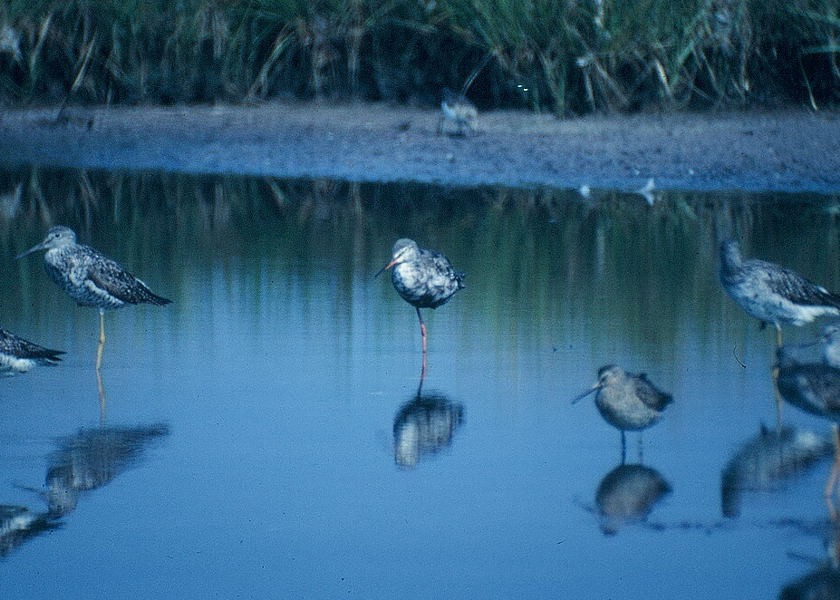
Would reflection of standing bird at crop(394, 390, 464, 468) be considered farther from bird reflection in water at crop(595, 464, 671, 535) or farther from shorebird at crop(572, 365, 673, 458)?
bird reflection in water at crop(595, 464, 671, 535)

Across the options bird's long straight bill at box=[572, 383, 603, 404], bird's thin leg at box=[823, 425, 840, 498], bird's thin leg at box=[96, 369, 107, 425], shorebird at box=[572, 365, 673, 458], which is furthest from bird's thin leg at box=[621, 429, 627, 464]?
bird's thin leg at box=[96, 369, 107, 425]

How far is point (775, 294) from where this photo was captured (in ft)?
29.8

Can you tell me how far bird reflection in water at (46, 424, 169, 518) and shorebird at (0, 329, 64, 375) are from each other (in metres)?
0.70

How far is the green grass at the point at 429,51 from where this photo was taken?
59.7 ft

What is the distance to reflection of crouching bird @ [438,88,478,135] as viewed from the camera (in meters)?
17.6

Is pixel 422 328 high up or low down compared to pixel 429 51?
down

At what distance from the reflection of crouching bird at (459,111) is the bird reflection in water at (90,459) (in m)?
10.5

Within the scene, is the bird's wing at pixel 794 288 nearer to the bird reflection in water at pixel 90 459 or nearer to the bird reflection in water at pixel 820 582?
the bird reflection in water at pixel 820 582

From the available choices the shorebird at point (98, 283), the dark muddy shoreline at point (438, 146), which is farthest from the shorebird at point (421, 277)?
the dark muddy shoreline at point (438, 146)

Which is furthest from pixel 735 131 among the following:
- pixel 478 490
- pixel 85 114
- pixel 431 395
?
pixel 478 490

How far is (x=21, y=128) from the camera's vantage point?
19891 mm

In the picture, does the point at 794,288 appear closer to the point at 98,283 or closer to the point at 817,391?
the point at 817,391

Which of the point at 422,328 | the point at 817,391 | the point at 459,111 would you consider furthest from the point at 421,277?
the point at 459,111

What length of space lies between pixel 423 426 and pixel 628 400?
1013 mm
